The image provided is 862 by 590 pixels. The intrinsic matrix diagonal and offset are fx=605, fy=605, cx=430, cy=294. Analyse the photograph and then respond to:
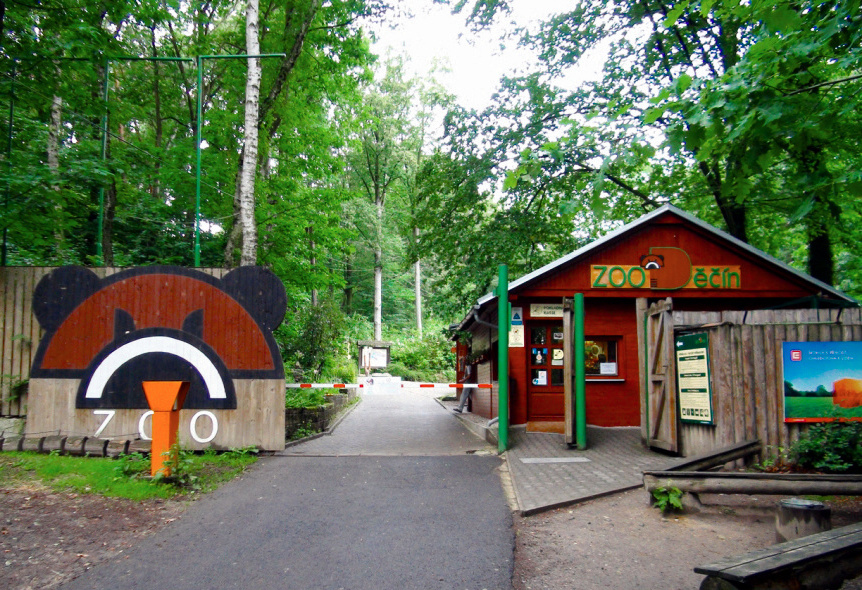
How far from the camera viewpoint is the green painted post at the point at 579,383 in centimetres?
1061

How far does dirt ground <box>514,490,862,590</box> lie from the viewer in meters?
4.87

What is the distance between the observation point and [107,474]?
8.10 meters

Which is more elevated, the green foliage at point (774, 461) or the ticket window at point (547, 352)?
the ticket window at point (547, 352)

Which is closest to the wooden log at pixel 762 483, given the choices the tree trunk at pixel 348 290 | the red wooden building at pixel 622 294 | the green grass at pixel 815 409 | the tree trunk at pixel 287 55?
the green grass at pixel 815 409

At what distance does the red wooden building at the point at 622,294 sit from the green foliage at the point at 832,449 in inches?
243

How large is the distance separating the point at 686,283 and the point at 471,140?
8205mm

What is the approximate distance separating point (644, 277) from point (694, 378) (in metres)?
5.04

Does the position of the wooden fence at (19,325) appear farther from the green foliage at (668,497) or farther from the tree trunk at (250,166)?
the green foliage at (668,497)

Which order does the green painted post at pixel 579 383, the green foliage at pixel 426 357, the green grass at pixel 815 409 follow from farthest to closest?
the green foliage at pixel 426 357
the green painted post at pixel 579 383
the green grass at pixel 815 409

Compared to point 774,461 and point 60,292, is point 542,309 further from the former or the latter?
point 60,292

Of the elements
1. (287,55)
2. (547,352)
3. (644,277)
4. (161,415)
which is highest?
(287,55)

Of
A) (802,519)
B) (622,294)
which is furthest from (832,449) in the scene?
(622,294)

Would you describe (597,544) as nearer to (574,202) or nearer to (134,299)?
(574,202)

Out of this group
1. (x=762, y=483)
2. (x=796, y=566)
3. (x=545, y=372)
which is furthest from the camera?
(x=545, y=372)
